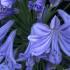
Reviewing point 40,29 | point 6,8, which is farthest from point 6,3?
point 40,29

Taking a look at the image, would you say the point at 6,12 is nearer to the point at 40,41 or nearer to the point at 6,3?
the point at 6,3

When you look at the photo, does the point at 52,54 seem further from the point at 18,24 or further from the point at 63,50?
the point at 18,24

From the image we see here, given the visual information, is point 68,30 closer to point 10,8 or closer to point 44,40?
point 44,40

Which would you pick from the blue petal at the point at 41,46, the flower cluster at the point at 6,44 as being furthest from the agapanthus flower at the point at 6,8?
the blue petal at the point at 41,46

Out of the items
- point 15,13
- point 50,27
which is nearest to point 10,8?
point 15,13

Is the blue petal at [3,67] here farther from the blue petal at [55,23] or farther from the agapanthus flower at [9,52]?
the blue petal at [55,23]

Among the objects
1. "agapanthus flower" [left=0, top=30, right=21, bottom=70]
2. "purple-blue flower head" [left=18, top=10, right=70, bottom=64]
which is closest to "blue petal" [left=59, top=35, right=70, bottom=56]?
"purple-blue flower head" [left=18, top=10, right=70, bottom=64]

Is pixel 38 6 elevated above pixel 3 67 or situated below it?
above
